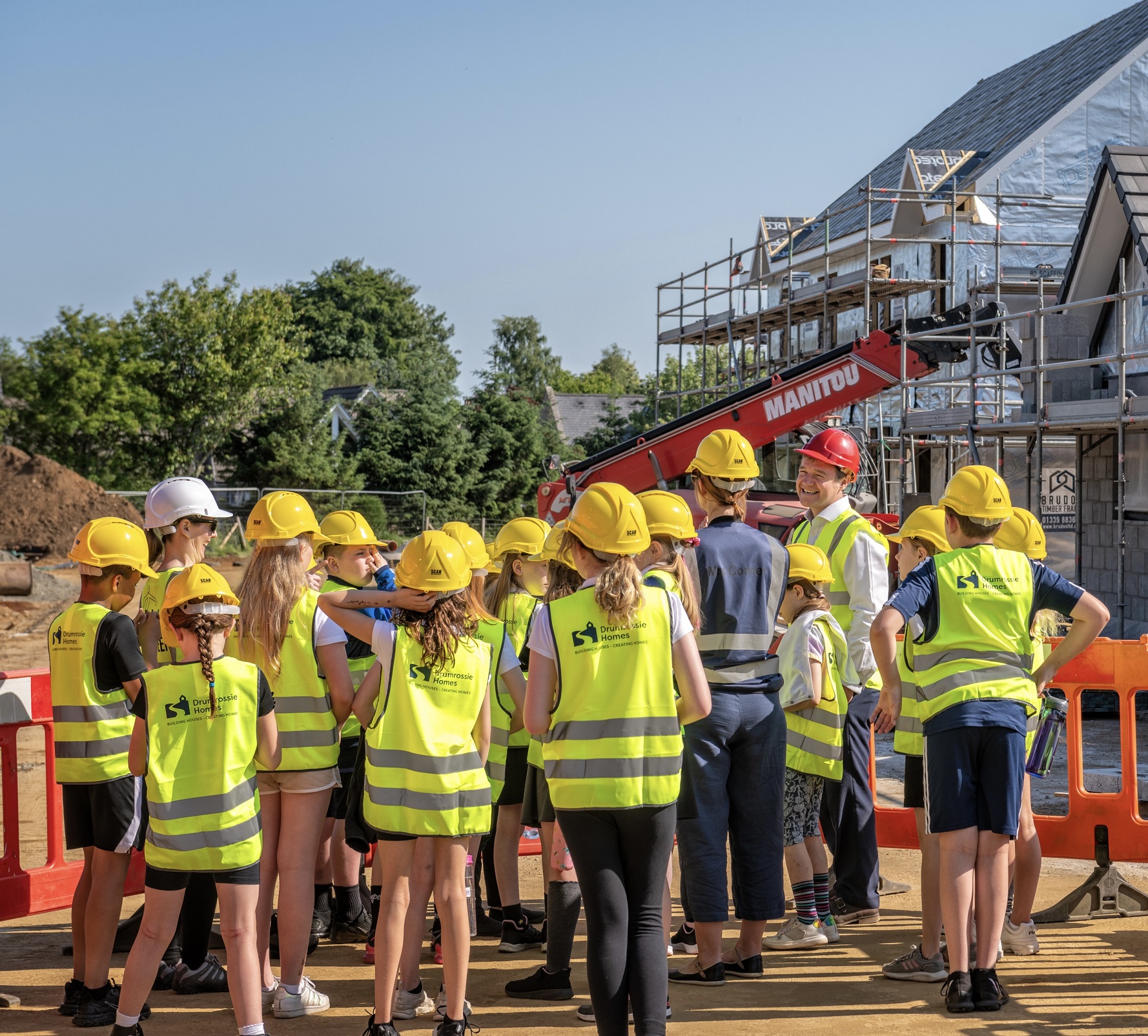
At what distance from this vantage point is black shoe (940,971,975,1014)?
15.2 feet

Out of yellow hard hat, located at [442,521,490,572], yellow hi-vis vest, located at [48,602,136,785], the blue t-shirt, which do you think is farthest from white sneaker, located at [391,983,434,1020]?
the blue t-shirt

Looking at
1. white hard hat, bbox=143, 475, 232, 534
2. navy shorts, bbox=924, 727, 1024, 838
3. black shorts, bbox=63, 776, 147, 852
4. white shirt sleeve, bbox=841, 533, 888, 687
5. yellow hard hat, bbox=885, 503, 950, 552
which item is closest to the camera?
navy shorts, bbox=924, 727, 1024, 838

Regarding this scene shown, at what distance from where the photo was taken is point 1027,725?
17.1 feet

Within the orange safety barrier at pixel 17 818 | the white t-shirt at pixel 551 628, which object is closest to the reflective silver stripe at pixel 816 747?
the white t-shirt at pixel 551 628

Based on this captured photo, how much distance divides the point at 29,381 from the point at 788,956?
3678cm

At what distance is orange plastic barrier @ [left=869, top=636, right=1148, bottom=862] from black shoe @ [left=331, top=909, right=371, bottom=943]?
248 centimetres

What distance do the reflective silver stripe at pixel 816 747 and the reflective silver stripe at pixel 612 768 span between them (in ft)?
5.87

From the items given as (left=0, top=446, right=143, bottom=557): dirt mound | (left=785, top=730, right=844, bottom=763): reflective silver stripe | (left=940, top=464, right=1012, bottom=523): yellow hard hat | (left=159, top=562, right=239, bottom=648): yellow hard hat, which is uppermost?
(left=0, top=446, right=143, bottom=557): dirt mound

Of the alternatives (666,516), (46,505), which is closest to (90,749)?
(666,516)

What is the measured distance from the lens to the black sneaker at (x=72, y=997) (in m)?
4.73

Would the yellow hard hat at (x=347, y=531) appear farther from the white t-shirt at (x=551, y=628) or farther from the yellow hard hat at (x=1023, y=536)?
the yellow hard hat at (x=1023, y=536)

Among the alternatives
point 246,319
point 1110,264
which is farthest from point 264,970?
point 246,319

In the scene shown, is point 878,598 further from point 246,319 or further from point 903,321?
point 246,319

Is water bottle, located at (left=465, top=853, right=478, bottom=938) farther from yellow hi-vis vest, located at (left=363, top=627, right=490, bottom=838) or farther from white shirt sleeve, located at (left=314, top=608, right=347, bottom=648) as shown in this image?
white shirt sleeve, located at (left=314, top=608, right=347, bottom=648)
